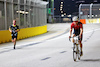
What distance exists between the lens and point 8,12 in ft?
67.9

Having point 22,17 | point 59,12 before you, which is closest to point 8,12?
point 22,17

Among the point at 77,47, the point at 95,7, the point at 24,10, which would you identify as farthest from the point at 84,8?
the point at 77,47

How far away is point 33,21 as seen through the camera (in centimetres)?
2766

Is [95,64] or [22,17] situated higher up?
[22,17]

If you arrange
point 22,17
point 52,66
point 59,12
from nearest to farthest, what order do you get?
point 52,66 < point 22,17 < point 59,12

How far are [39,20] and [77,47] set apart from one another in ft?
67.6

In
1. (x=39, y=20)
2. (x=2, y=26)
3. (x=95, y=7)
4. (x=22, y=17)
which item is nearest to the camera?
(x=2, y=26)

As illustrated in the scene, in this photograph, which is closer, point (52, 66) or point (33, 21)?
point (52, 66)

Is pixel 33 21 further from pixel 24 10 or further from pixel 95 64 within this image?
pixel 95 64

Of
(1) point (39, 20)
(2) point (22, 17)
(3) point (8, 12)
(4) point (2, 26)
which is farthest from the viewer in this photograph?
(1) point (39, 20)

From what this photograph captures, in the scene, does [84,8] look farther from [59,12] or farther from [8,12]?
[59,12]

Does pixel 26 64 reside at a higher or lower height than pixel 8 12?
lower

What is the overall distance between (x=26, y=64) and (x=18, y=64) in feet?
0.91

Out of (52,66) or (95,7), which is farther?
(95,7)
